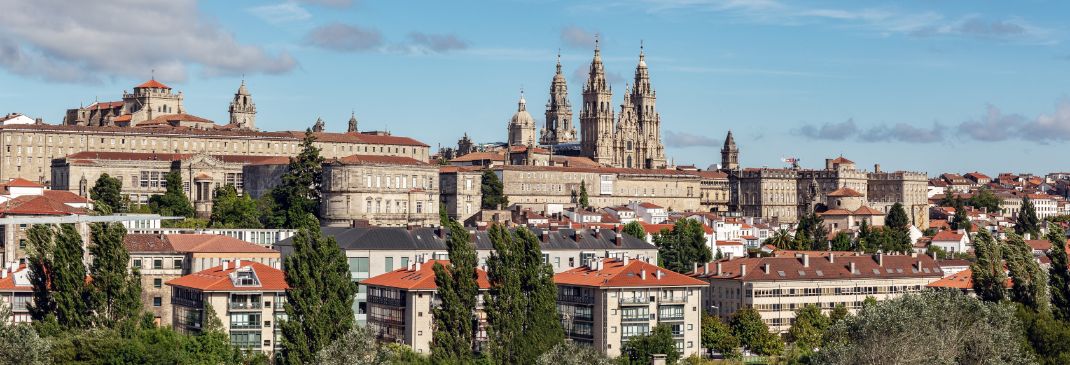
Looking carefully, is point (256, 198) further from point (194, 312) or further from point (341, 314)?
point (341, 314)

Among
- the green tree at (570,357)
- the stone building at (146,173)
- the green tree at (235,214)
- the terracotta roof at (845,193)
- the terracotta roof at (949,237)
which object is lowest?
the green tree at (570,357)

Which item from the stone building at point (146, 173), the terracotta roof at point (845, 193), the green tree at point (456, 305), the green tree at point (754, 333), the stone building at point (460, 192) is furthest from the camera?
the terracotta roof at point (845, 193)

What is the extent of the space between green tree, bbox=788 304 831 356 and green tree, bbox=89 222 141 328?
96.4ft

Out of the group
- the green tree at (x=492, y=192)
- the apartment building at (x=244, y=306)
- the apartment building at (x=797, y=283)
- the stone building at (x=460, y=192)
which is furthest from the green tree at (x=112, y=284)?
the green tree at (x=492, y=192)

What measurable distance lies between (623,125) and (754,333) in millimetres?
105818

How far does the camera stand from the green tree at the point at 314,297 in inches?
2475

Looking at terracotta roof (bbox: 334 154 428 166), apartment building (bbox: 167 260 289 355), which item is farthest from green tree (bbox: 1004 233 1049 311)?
terracotta roof (bbox: 334 154 428 166)

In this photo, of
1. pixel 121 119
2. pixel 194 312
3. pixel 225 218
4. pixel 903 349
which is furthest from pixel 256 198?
pixel 903 349

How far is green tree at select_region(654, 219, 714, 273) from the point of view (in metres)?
106

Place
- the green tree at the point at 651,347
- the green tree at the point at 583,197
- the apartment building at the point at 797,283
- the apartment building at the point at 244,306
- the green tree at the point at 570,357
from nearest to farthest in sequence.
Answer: the green tree at the point at 570,357, the apartment building at the point at 244,306, the green tree at the point at 651,347, the apartment building at the point at 797,283, the green tree at the point at 583,197

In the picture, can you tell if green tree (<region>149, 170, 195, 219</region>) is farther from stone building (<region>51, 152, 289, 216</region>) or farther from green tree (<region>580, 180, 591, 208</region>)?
green tree (<region>580, 180, 591, 208</region>)

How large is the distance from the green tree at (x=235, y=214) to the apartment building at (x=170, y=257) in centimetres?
2415

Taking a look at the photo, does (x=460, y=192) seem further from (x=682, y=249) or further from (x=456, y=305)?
(x=456, y=305)

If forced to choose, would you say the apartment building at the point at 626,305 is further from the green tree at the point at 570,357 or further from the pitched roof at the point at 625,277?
the green tree at the point at 570,357
